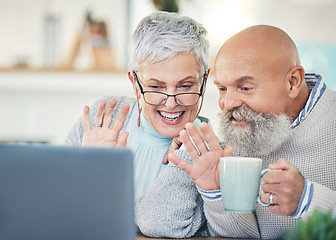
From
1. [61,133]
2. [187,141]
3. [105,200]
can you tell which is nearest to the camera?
[105,200]

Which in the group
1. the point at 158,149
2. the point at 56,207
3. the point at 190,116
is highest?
the point at 56,207

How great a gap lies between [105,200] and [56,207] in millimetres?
78

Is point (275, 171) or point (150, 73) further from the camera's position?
point (150, 73)

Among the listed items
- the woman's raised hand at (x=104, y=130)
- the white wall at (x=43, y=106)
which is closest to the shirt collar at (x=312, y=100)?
the woman's raised hand at (x=104, y=130)

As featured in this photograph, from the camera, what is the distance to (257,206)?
131 centimetres

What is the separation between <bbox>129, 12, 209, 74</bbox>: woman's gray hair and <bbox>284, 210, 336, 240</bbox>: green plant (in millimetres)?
954

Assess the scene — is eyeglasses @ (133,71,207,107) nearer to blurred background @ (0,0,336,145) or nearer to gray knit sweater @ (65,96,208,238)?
gray knit sweater @ (65,96,208,238)

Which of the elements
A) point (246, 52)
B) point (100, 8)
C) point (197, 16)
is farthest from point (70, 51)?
point (246, 52)

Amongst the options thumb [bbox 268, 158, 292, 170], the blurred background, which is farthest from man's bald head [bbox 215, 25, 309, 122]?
the blurred background

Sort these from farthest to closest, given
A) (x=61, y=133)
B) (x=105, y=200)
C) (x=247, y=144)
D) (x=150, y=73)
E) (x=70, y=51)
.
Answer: (x=61, y=133) → (x=70, y=51) → (x=150, y=73) → (x=247, y=144) → (x=105, y=200)

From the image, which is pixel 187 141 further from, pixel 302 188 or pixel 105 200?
pixel 105 200

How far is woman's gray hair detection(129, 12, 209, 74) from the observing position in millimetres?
1524

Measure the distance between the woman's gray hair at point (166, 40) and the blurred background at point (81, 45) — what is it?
1.53 m

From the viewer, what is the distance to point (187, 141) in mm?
1197
